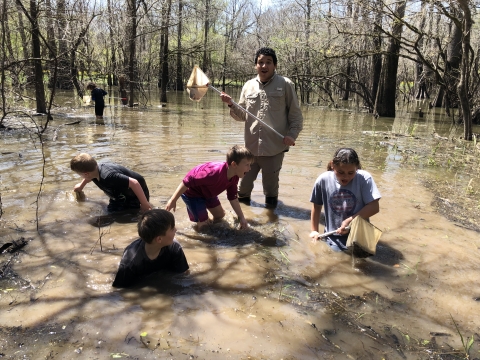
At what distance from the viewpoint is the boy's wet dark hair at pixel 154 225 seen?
2.59 meters

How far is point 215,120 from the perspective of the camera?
1263cm

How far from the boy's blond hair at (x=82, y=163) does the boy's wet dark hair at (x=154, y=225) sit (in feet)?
5.23

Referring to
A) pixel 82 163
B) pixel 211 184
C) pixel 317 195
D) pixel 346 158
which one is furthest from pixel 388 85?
pixel 82 163

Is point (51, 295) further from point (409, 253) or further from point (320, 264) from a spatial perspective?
point (409, 253)

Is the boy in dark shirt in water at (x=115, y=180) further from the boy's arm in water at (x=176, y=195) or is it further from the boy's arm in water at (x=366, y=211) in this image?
the boy's arm in water at (x=366, y=211)

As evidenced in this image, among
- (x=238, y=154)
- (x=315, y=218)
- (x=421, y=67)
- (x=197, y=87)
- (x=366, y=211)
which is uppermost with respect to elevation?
(x=421, y=67)

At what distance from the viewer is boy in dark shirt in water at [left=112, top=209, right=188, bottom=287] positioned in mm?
2605

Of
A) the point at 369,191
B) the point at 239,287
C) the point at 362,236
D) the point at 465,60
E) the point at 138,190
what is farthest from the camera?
the point at 465,60

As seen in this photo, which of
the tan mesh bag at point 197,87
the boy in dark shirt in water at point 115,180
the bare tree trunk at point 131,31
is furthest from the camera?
the bare tree trunk at point 131,31

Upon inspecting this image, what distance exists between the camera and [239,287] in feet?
8.99

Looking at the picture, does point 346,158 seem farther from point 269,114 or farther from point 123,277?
point 123,277

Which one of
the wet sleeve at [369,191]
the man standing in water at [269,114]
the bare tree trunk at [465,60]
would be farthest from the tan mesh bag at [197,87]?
the bare tree trunk at [465,60]

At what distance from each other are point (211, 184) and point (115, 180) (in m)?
1.06

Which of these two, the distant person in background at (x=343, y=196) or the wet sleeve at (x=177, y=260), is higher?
the distant person in background at (x=343, y=196)
